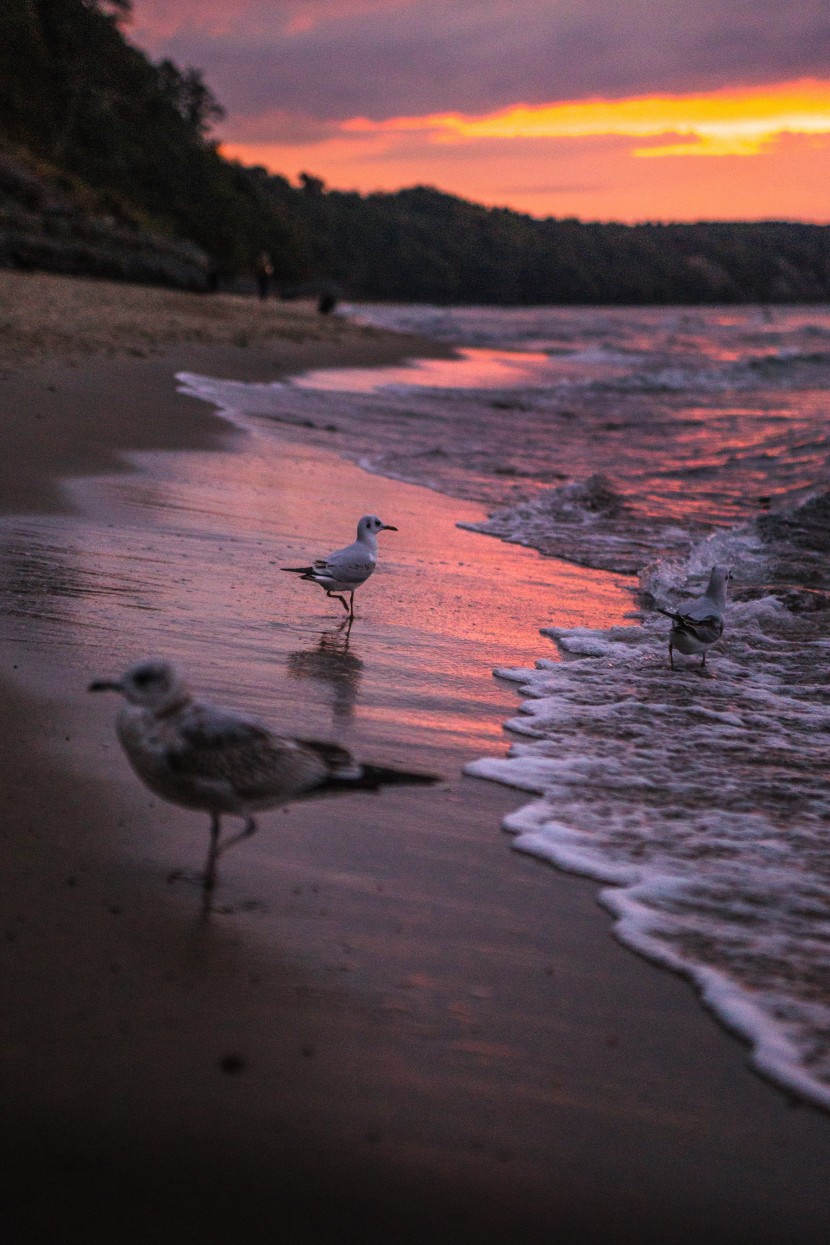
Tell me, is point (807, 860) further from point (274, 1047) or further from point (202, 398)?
point (202, 398)

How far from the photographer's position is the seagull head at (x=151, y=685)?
10.9ft

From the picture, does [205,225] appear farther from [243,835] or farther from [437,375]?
[243,835]

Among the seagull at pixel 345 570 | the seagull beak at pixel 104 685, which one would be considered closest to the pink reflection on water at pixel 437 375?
the seagull at pixel 345 570

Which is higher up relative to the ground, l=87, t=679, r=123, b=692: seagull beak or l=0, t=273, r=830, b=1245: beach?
l=87, t=679, r=123, b=692: seagull beak

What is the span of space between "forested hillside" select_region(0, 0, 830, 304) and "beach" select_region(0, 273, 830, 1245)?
33408mm

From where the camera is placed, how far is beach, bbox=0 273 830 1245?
2.42 meters

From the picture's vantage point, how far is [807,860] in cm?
415

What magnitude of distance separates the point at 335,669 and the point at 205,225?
227ft

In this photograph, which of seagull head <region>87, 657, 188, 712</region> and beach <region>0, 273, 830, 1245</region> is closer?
beach <region>0, 273, 830, 1245</region>

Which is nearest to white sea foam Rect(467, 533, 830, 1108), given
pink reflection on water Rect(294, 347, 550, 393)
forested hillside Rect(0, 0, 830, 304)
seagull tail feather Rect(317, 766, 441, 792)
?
seagull tail feather Rect(317, 766, 441, 792)

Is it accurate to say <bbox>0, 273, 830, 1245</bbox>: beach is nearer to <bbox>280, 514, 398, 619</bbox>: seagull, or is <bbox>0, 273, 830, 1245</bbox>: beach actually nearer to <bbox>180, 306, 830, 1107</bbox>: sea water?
<bbox>180, 306, 830, 1107</bbox>: sea water

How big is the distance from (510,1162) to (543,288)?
452ft

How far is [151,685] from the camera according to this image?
3.36 meters

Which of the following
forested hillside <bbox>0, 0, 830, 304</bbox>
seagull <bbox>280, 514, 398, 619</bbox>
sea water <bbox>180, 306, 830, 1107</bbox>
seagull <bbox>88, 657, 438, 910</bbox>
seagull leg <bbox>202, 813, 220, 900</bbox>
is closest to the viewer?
seagull <bbox>88, 657, 438, 910</bbox>
